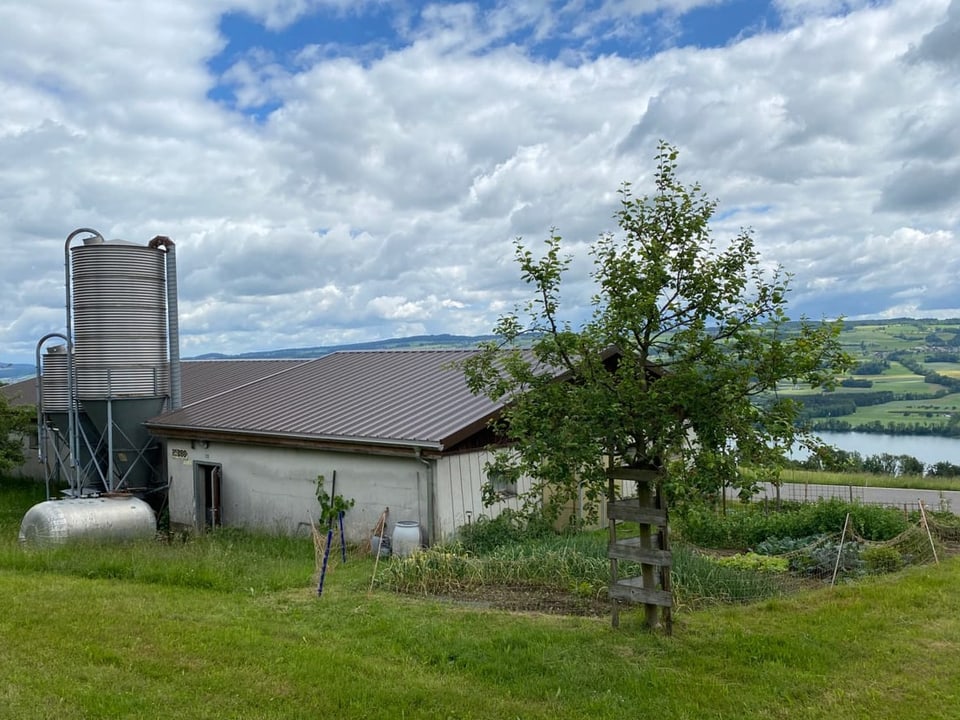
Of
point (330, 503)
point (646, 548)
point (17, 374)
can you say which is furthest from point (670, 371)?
point (17, 374)

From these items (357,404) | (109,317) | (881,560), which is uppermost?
(109,317)

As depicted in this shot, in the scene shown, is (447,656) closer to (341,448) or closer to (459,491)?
(459,491)

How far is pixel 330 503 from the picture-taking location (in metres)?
14.8

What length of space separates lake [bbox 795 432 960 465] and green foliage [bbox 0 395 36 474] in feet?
87.1

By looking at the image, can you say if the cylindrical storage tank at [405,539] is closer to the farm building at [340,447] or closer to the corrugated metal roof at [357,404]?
the farm building at [340,447]

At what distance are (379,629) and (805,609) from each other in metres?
4.96

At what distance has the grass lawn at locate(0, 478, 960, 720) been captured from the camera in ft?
21.0

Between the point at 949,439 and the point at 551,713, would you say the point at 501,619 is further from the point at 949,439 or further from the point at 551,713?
the point at 949,439

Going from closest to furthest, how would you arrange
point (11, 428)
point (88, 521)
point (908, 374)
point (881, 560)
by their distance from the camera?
point (881, 560) < point (88, 521) < point (11, 428) < point (908, 374)

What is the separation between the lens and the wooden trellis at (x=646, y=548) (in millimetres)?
8008

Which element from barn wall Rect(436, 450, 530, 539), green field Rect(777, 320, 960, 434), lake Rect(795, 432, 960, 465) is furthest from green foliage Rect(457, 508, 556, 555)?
lake Rect(795, 432, 960, 465)

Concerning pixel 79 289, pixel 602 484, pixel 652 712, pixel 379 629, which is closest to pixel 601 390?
pixel 602 484

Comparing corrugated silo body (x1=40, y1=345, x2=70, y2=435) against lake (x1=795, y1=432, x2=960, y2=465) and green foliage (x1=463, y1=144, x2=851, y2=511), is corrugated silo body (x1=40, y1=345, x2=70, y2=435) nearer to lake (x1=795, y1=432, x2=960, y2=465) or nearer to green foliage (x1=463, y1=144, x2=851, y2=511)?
green foliage (x1=463, y1=144, x2=851, y2=511)

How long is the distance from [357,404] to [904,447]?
23.3m
